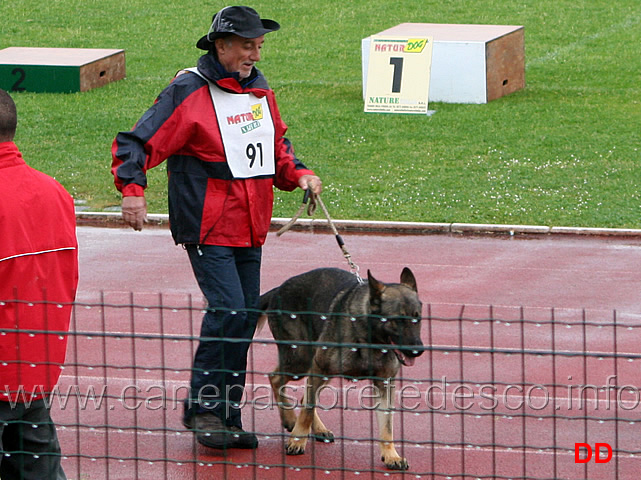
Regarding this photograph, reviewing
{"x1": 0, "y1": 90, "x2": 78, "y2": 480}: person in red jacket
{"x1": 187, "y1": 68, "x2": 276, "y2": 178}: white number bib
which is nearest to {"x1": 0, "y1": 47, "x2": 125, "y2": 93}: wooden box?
{"x1": 187, "y1": 68, "x2": 276, "y2": 178}: white number bib

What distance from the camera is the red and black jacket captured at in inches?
237

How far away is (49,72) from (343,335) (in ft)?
50.1

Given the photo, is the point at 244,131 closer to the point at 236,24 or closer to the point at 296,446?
the point at 236,24

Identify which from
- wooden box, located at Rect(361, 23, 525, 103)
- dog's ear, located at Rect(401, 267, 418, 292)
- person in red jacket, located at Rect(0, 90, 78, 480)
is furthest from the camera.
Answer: wooden box, located at Rect(361, 23, 525, 103)

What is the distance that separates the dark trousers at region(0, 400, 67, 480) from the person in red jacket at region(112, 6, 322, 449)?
1.27 m

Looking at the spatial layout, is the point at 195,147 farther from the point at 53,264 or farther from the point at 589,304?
the point at 589,304

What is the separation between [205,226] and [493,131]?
11.2 meters

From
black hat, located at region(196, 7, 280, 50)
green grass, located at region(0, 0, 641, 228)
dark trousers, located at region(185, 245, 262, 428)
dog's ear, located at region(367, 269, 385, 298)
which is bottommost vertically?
green grass, located at region(0, 0, 641, 228)

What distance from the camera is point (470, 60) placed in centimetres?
1819

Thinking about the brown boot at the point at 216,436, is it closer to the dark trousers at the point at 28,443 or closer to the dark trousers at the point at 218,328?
the dark trousers at the point at 218,328

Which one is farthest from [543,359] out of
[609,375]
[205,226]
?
[205,226]

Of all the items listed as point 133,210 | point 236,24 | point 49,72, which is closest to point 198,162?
point 133,210

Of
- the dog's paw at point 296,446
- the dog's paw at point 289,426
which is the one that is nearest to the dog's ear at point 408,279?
the dog's paw at point 296,446

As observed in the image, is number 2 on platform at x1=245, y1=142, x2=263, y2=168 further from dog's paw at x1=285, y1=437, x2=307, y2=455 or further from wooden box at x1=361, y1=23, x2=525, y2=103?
wooden box at x1=361, y1=23, x2=525, y2=103
